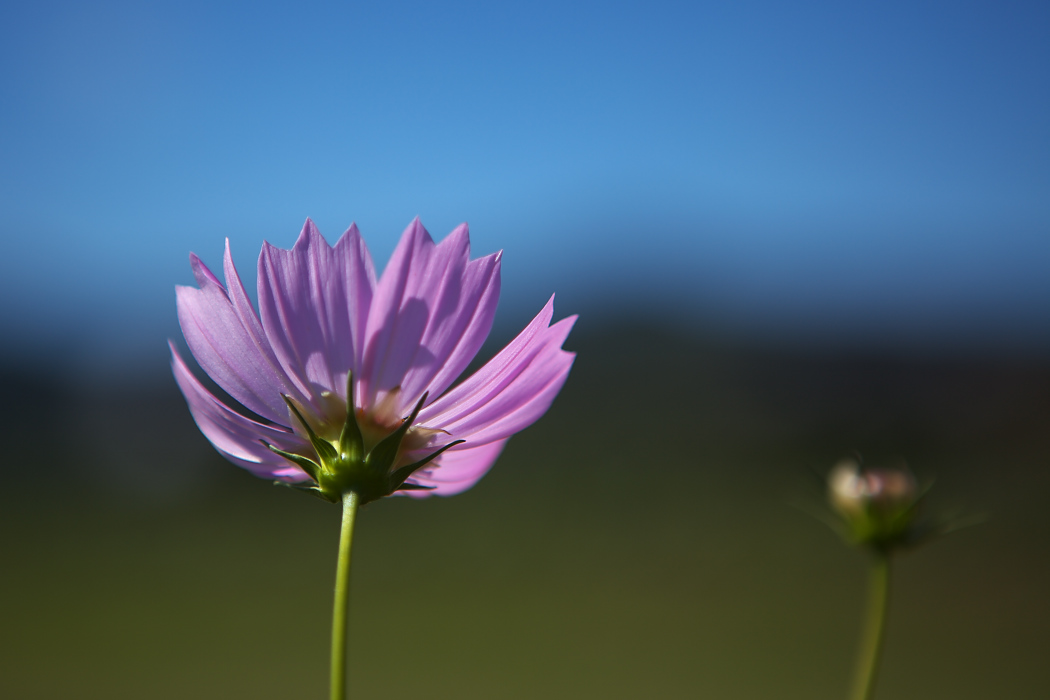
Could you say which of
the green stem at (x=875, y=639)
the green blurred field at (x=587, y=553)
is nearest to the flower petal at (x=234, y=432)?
the green stem at (x=875, y=639)

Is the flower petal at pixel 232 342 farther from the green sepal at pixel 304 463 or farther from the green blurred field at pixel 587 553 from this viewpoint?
the green blurred field at pixel 587 553

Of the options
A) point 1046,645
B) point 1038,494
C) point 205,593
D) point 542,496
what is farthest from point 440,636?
point 1038,494

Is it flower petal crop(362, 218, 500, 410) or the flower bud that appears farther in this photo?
the flower bud

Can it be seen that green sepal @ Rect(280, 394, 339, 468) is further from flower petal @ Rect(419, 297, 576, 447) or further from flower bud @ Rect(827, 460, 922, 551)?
flower bud @ Rect(827, 460, 922, 551)

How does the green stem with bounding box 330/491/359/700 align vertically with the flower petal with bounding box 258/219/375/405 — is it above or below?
below

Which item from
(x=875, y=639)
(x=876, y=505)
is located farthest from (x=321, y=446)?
(x=876, y=505)

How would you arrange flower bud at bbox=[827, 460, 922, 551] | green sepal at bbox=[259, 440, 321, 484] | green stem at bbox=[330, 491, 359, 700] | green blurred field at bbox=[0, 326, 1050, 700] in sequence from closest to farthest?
green stem at bbox=[330, 491, 359, 700]
green sepal at bbox=[259, 440, 321, 484]
flower bud at bbox=[827, 460, 922, 551]
green blurred field at bbox=[0, 326, 1050, 700]

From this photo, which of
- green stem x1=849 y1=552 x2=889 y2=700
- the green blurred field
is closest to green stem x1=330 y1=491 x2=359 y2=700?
green stem x1=849 y1=552 x2=889 y2=700

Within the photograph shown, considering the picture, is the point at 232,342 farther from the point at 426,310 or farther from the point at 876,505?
the point at 876,505
